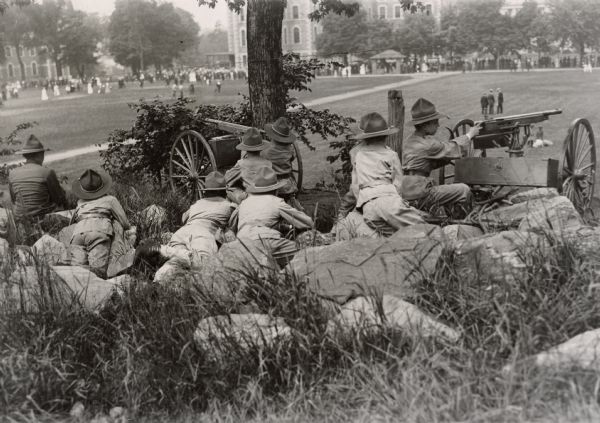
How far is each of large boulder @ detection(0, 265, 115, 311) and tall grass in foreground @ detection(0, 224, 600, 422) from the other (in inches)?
4.6

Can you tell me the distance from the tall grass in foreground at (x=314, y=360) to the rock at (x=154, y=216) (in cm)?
357

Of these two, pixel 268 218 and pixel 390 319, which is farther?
pixel 268 218

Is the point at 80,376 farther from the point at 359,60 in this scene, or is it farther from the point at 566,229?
the point at 359,60

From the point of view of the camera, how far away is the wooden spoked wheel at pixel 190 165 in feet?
35.6

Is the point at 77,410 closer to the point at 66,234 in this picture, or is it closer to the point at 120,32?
the point at 66,234

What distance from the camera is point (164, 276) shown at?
6.04 metres

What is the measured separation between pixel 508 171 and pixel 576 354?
4.62m

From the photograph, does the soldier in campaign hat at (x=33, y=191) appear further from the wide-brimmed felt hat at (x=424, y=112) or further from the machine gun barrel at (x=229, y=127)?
the wide-brimmed felt hat at (x=424, y=112)

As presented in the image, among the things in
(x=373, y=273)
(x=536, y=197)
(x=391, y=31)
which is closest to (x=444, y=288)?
→ (x=373, y=273)

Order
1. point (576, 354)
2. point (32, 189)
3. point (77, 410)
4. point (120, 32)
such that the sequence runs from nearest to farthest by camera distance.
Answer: point (576, 354) < point (77, 410) < point (32, 189) < point (120, 32)

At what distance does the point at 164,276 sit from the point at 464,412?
3.02 m

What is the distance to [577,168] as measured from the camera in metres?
8.89

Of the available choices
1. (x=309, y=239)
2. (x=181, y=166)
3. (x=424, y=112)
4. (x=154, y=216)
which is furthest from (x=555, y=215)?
(x=181, y=166)

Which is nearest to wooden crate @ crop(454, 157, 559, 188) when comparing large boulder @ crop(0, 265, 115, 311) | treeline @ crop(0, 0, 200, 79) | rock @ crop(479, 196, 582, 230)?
rock @ crop(479, 196, 582, 230)
